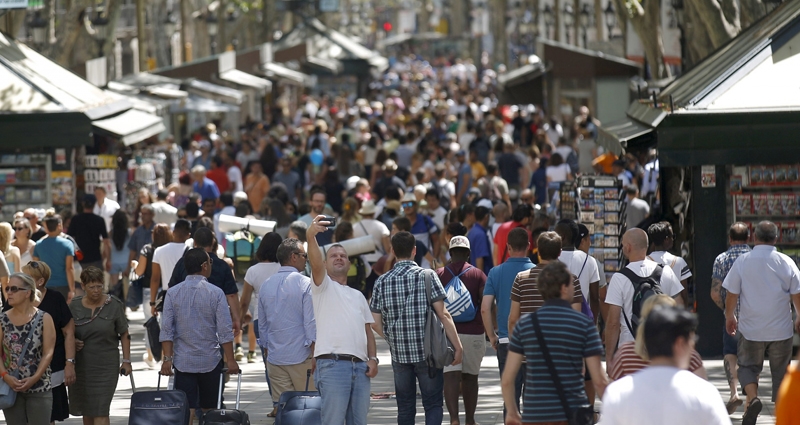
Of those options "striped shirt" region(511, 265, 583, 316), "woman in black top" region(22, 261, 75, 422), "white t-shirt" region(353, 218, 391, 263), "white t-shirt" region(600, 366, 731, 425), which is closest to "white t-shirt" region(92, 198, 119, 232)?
"white t-shirt" region(353, 218, 391, 263)

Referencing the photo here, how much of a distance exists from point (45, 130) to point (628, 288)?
32.8 feet

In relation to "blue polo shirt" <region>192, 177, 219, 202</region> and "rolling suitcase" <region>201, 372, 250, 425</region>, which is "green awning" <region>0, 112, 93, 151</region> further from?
"rolling suitcase" <region>201, 372, 250, 425</region>

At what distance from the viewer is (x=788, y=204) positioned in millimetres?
12047

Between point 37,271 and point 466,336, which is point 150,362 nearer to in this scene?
point 37,271

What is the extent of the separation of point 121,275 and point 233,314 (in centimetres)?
564

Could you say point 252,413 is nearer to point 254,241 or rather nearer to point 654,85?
point 254,241

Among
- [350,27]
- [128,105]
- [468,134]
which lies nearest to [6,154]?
[128,105]

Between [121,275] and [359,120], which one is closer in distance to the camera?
[121,275]

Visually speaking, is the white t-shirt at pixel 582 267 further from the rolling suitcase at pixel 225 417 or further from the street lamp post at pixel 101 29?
the street lamp post at pixel 101 29

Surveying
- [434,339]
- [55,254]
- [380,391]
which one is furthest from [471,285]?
[55,254]

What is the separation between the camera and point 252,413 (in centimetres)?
1035

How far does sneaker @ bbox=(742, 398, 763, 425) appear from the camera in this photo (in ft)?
28.8

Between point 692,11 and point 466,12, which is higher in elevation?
point 466,12

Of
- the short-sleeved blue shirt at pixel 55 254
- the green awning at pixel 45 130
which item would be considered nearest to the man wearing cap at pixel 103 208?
the green awning at pixel 45 130
